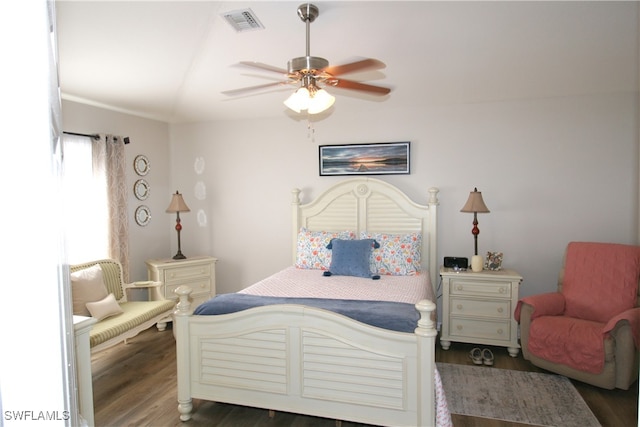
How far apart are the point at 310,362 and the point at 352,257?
1.35 m

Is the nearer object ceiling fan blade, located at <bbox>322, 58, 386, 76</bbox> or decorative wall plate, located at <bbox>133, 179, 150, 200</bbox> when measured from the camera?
ceiling fan blade, located at <bbox>322, 58, 386, 76</bbox>

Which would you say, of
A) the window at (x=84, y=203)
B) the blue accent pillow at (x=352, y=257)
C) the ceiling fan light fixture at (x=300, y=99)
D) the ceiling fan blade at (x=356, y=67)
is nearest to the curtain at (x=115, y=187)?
the window at (x=84, y=203)

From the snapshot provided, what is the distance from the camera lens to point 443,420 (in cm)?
209

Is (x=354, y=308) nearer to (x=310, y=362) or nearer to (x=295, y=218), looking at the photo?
(x=310, y=362)

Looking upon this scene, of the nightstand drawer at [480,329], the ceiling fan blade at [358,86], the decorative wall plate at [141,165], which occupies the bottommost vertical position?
the nightstand drawer at [480,329]

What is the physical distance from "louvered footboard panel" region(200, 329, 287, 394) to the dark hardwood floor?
11.1 inches

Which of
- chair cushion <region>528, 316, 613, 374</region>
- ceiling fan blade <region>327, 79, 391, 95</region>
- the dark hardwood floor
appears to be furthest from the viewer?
chair cushion <region>528, 316, 613, 374</region>

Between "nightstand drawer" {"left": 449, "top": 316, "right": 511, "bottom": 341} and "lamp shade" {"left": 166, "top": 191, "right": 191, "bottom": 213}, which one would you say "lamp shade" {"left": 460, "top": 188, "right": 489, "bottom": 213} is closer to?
"nightstand drawer" {"left": 449, "top": 316, "right": 511, "bottom": 341}

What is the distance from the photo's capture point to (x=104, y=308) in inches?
124

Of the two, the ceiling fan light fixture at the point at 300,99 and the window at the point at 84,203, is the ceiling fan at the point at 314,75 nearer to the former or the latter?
the ceiling fan light fixture at the point at 300,99

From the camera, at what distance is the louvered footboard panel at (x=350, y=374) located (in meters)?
2.14

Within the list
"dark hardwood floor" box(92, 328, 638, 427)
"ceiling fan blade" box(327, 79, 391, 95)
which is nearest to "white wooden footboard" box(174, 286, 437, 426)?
"dark hardwood floor" box(92, 328, 638, 427)

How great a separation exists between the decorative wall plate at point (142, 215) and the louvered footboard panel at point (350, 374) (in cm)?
295

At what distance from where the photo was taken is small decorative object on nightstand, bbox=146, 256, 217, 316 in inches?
163
